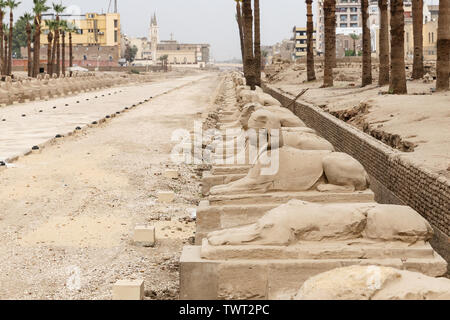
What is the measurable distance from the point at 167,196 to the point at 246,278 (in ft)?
17.2

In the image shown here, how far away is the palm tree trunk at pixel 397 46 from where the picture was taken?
1991 centimetres

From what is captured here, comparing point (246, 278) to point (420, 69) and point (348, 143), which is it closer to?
point (348, 143)

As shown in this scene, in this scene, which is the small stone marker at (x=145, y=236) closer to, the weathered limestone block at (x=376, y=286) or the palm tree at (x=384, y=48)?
the weathered limestone block at (x=376, y=286)

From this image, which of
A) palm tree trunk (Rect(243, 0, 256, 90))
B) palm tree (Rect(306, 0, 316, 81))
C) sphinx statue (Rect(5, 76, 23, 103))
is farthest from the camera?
sphinx statue (Rect(5, 76, 23, 103))

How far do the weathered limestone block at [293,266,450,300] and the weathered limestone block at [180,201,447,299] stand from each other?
1227 mm

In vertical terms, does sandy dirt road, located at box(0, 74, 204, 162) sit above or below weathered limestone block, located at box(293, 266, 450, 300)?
above

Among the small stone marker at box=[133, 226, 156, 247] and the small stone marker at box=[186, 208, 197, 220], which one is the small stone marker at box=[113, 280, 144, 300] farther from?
the small stone marker at box=[186, 208, 197, 220]

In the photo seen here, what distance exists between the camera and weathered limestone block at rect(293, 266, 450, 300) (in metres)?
4.43

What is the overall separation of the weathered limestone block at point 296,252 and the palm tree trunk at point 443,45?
14770 mm

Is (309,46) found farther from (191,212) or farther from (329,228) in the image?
(329,228)

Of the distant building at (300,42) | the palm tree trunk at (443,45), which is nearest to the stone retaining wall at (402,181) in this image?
the palm tree trunk at (443,45)

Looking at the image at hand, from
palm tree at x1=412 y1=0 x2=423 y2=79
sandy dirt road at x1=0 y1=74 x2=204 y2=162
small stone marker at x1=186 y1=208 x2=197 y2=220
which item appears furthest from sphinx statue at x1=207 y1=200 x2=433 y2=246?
palm tree at x1=412 y1=0 x2=423 y2=79
